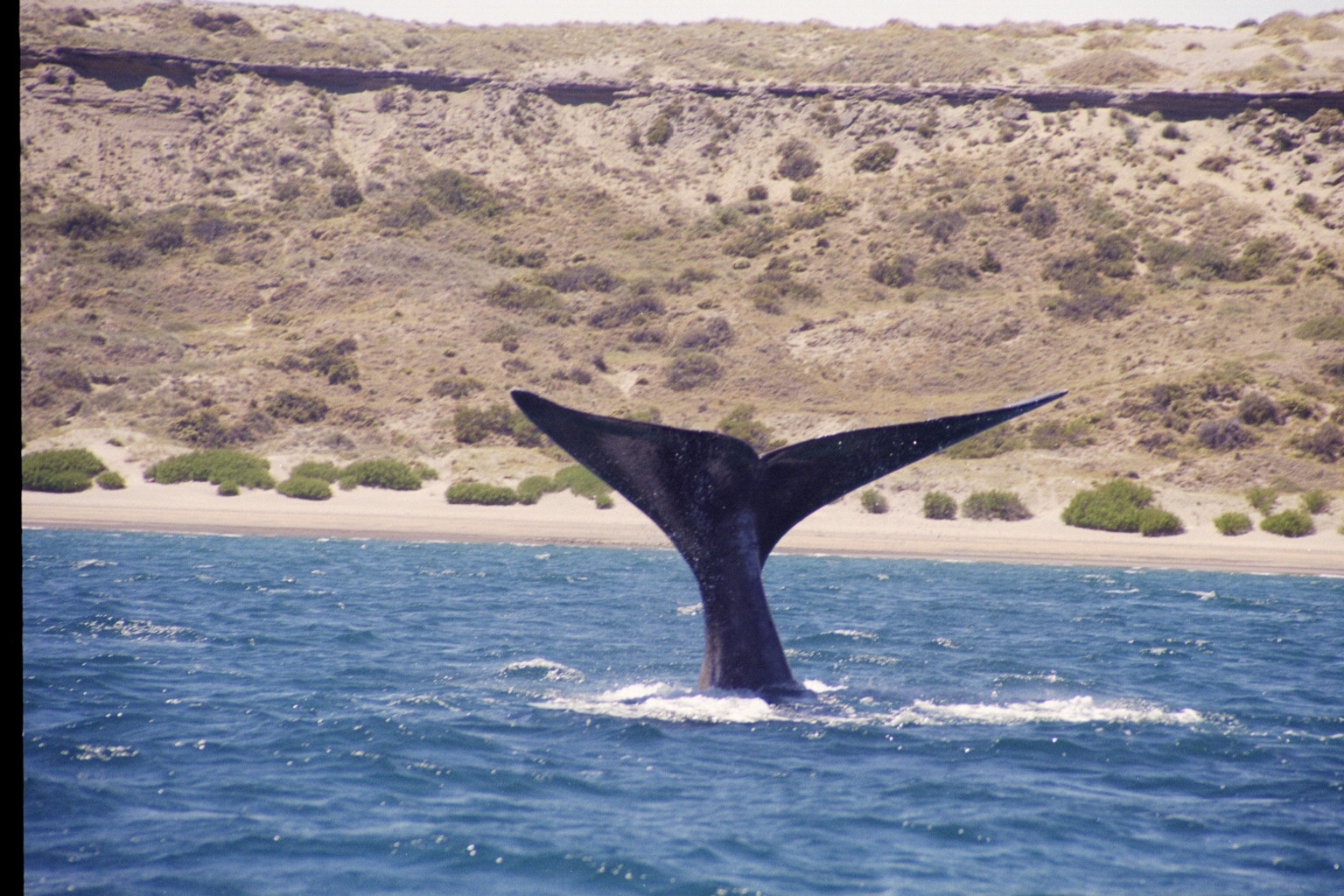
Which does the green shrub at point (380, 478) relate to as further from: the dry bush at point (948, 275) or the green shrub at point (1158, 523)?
the dry bush at point (948, 275)

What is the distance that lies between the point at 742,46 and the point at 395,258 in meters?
30.4

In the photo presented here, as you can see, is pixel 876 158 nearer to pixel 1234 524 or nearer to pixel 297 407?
pixel 297 407

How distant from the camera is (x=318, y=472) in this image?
Result: 111ft

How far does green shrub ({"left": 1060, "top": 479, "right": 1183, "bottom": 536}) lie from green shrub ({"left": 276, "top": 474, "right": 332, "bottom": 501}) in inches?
786

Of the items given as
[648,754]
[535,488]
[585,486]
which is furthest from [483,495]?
[648,754]

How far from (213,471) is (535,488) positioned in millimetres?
9291

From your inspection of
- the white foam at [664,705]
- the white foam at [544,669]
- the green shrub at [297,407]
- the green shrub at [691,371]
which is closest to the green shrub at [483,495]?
the green shrub at [297,407]

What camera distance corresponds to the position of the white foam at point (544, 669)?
10.4m

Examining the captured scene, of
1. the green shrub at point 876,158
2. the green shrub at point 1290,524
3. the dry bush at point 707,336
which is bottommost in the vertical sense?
the green shrub at point 1290,524

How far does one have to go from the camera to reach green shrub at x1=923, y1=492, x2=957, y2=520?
1186 inches

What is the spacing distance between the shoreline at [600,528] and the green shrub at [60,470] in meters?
0.41

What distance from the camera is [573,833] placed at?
5922 millimetres

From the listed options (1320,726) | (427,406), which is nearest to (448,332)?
(427,406)

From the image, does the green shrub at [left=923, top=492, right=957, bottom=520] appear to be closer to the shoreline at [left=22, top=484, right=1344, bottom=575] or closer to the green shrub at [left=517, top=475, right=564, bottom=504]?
the shoreline at [left=22, top=484, right=1344, bottom=575]
